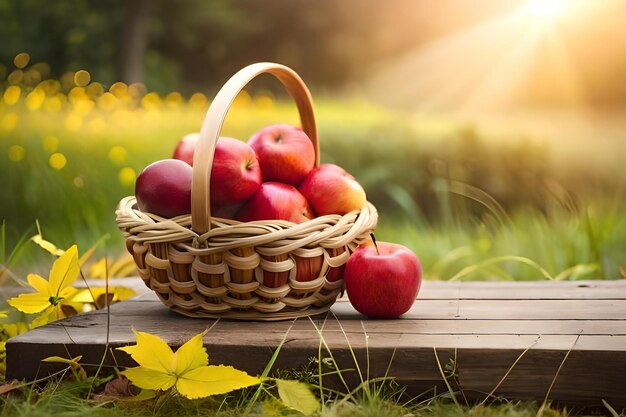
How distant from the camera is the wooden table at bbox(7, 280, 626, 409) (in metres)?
1.51

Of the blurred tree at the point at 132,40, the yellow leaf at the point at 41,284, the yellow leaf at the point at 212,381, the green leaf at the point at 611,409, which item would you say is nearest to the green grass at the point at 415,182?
the green leaf at the point at 611,409

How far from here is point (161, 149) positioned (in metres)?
4.61

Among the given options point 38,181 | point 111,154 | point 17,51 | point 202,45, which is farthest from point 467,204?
point 202,45

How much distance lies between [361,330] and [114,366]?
0.53 meters

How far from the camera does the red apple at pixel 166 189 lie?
5.86 feet

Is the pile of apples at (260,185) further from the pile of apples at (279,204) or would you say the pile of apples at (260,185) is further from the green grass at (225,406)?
the green grass at (225,406)

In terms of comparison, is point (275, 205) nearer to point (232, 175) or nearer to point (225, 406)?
point (232, 175)

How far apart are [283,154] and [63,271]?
23.2 inches

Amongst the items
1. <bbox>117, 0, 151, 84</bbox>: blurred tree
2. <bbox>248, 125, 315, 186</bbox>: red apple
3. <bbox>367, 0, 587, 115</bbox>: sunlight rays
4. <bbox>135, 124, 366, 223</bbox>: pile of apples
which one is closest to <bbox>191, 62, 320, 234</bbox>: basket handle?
<bbox>135, 124, 366, 223</bbox>: pile of apples

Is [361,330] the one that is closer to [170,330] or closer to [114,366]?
[170,330]

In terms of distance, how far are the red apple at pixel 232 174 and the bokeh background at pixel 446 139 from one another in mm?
875

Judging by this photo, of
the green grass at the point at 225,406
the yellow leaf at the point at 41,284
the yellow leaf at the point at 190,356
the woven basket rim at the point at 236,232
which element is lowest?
the green grass at the point at 225,406

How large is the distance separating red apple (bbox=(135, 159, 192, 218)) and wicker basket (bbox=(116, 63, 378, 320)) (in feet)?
0.11

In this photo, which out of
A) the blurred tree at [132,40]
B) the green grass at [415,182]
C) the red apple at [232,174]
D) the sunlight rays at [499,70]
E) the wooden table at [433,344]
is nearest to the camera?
the wooden table at [433,344]
